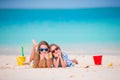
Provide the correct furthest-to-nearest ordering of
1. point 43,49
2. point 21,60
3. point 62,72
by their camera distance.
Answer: point 21,60, point 43,49, point 62,72

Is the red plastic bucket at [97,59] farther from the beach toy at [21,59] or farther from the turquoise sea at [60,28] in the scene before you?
the beach toy at [21,59]

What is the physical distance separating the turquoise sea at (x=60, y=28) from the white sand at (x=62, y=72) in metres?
0.15

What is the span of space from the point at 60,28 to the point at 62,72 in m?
0.55

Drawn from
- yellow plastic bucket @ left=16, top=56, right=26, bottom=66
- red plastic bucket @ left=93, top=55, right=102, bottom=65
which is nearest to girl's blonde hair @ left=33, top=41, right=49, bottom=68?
yellow plastic bucket @ left=16, top=56, right=26, bottom=66

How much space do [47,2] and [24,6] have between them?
0.25 metres

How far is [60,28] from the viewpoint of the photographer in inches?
125

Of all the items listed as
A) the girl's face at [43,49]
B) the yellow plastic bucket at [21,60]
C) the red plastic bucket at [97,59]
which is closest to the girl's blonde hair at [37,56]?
the girl's face at [43,49]

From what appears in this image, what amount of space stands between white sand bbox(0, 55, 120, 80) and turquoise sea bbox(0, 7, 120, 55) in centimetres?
15

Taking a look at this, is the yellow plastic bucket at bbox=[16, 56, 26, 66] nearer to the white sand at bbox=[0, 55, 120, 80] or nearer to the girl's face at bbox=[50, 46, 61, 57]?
the white sand at bbox=[0, 55, 120, 80]

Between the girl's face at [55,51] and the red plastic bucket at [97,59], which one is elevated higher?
the girl's face at [55,51]

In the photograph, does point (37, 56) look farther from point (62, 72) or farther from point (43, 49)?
point (62, 72)

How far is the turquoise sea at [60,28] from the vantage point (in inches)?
123

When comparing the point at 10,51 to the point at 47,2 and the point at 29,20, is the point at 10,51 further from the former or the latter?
the point at 47,2

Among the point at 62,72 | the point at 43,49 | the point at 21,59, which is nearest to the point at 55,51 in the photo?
the point at 43,49
